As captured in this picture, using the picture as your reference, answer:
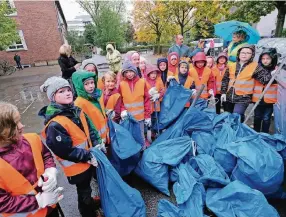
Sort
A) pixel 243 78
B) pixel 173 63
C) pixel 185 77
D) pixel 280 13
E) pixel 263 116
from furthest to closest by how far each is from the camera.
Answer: pixel 280 13 → pixel 173 63 → pixel 185 77 → pixel 263 116 → pixel 243 78

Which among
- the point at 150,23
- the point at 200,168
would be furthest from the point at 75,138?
the point at 150,23

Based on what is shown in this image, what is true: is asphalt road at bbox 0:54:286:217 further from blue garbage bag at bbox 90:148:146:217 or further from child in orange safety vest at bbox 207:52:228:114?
child in orange safety vest at bbox 207:52:228:114

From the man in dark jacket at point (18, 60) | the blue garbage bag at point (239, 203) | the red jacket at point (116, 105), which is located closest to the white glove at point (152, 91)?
the red jacket at point (116, 105)

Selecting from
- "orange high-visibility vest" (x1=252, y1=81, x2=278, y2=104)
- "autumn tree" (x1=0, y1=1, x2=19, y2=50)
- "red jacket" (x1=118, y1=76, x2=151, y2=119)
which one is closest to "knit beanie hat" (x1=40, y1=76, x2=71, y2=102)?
"red jacket" (x1=118, y1=76, x2=151, y2=119)

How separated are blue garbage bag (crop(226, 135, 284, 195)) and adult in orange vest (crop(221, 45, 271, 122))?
3.59ft

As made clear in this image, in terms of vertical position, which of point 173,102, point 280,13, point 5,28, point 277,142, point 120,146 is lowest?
point 277,142

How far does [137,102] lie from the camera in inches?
113

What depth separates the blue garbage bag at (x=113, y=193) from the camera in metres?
1.83

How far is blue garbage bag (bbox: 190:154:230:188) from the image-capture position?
6.84ft

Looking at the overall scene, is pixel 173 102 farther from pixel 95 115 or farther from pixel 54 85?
pixel 54 85

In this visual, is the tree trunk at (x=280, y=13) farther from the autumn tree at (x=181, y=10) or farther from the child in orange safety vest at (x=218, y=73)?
the child in orange safety vest at (x=218, y=73)

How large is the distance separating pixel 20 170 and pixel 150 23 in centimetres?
2224


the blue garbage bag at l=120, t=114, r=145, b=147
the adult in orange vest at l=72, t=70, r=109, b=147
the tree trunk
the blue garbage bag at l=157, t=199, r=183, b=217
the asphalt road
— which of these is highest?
the tree trunk

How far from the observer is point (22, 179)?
1327 millimetres
